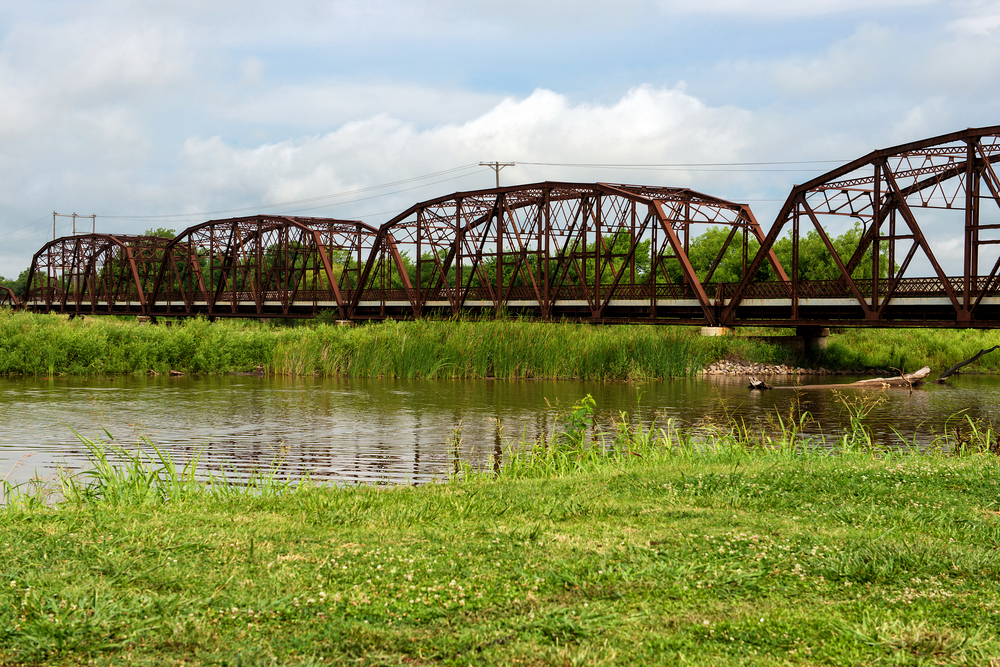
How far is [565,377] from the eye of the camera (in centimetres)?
3288

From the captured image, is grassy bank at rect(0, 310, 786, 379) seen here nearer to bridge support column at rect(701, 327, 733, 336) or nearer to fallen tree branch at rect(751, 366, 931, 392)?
bridge support column at rect(701, 327, 733, 336)

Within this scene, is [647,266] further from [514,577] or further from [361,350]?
[514,577]

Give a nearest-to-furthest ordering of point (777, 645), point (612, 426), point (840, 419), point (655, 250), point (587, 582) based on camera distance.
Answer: point (777, 645), point (587, 582), point (612, 426), point (840, 419), point (655, 250)

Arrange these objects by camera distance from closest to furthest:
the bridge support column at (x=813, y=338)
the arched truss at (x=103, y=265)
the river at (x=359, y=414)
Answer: the river at (x=359, y=414)
the bridge support column at (x=813, y=338)
the arched truss at (x=103, y=265)

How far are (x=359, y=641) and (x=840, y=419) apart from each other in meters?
18.6

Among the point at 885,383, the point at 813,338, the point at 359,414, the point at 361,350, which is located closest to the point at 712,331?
the point at 813,338

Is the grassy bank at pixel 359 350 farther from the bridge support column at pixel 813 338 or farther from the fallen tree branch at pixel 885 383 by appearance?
the bridge support column at pixel 813 338

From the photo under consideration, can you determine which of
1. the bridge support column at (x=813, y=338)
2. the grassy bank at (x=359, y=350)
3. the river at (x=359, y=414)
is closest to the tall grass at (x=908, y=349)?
the bridge support column at (x=813, y=338)

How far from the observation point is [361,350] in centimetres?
3297

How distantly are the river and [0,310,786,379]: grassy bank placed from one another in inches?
55.6

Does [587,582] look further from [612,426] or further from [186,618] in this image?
[612,426]

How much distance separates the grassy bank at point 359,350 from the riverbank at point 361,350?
0.12ft

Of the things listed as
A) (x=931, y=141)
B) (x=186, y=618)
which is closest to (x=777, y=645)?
(x=186, y=618)

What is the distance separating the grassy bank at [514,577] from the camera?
4.78 meters
